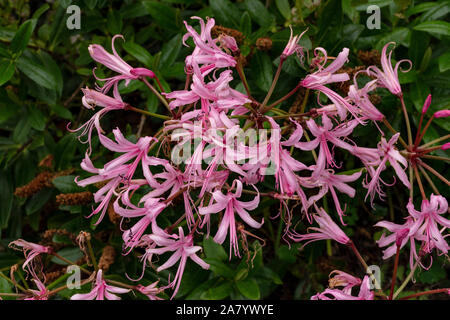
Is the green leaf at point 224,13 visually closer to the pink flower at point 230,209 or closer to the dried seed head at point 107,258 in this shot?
the pink flower at point 230,209

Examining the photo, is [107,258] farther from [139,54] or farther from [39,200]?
[139,54]

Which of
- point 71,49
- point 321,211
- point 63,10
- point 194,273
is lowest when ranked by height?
point 194,273

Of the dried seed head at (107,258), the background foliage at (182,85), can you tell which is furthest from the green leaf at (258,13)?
the dried seed head at (107,258)

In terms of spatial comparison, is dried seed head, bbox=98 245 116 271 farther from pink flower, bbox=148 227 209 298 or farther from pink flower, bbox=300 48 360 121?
pink flower, bbox=300 48 360 121

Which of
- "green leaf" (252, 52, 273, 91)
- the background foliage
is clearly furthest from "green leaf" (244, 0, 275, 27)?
"green leaf" (252, 52, 273, 91)

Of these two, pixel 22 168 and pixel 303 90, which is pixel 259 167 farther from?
pixel 22 168
